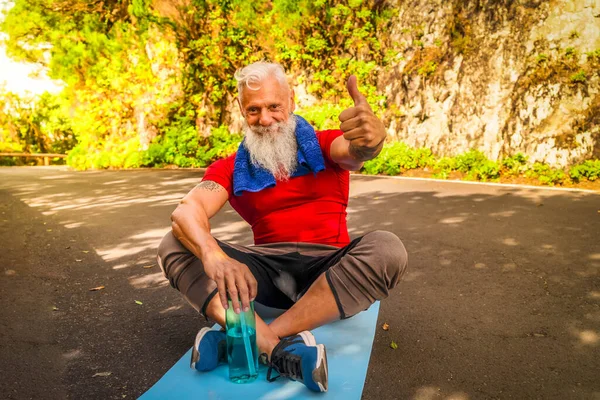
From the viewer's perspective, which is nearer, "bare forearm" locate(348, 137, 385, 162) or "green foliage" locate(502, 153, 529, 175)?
"bare forearm" locate(348, 137, 385, 162)

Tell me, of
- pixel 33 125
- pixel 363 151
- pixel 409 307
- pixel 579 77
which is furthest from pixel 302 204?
pixel 33 125

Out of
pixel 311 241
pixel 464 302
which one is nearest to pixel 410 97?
pixel 464 302

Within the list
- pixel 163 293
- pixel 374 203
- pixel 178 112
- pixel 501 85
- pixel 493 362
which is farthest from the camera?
pixel 178 112

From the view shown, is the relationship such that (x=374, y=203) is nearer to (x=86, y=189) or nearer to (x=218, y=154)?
(x=86, y=189)

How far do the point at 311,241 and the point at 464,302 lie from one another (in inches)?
56.9

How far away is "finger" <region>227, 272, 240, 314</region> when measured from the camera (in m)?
1.97

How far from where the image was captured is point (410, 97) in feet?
40.7

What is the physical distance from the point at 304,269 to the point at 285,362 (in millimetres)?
634

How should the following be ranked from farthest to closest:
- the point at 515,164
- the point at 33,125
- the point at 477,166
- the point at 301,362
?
the point at 33,125
the point at 477,166
the point at 515,164
the point at 301,362

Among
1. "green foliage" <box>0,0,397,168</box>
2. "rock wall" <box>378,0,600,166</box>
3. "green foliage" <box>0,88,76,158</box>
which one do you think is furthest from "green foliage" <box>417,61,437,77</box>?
"green foliage" <box>0,88,76,158</box>

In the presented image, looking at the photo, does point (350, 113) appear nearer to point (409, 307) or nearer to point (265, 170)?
point (265, 170)

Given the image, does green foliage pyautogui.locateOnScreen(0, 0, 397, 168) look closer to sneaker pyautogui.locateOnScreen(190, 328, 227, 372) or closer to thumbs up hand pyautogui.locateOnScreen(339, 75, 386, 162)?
thumbs up hand pyautogui.locateOnScreen(339, 75, 386, 162)

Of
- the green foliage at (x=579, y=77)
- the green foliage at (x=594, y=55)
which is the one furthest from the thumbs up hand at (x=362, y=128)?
the green foliage at (x=594, y=55)

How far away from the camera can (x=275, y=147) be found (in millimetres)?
2674
